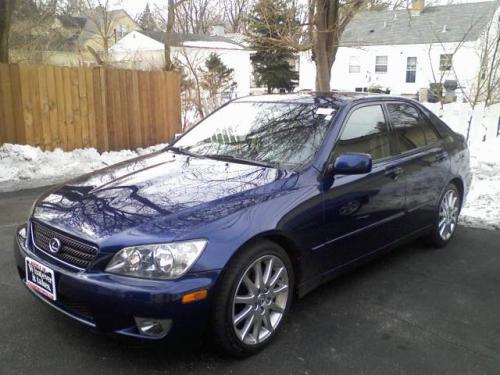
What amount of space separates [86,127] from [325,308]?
7.29m

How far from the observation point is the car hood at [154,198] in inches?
106

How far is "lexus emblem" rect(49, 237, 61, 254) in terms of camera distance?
2801 millimetres

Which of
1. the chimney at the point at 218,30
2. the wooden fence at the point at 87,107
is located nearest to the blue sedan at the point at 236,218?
the wooden fence at the point at 87,107

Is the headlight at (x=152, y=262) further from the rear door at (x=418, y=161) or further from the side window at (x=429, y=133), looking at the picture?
the side window at (x=429, y=133)

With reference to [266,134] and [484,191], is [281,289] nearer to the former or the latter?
[266,134]

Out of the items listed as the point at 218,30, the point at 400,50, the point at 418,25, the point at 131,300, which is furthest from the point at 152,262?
the point at 218,30

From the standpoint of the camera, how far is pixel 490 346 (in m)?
3.17

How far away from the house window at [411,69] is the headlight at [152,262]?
3756cm

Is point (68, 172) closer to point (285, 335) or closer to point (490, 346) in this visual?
point (285, 335)

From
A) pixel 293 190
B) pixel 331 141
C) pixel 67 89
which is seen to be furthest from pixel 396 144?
pixel 67 89

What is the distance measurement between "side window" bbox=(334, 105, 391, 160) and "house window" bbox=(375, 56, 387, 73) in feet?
119

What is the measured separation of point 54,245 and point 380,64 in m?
38.8

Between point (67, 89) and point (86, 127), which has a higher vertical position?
point (67, 89)

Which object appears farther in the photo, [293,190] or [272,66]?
[272,66]
